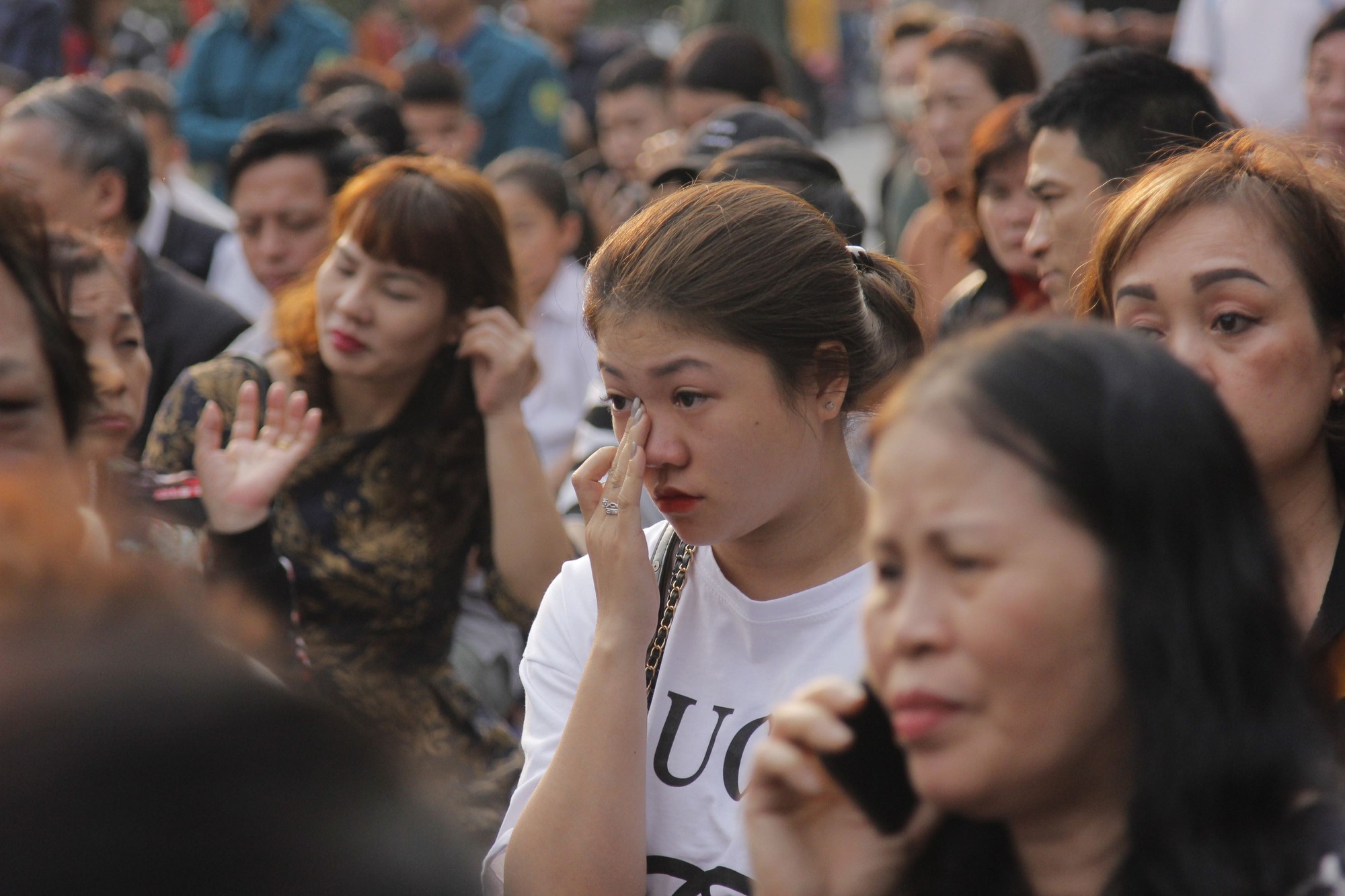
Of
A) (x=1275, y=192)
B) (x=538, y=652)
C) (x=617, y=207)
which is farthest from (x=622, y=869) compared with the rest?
(x=617, y=207)

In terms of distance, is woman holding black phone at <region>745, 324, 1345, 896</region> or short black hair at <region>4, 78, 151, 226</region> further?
short black hair at <region>4, 78, 151, 226</region>

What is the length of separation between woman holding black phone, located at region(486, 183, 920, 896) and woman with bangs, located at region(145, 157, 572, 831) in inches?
48.6

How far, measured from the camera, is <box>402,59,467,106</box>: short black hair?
7262 mm

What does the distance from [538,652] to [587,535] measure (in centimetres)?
24

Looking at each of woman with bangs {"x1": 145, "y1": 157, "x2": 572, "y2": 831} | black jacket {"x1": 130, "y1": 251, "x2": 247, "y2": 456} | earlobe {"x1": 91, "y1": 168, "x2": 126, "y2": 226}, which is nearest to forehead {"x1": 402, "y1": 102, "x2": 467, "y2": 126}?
earlobe {"x1": 91, "y1": 168, "x2": 126, "y2": 226}

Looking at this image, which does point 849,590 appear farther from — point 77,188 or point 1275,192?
point 77,188

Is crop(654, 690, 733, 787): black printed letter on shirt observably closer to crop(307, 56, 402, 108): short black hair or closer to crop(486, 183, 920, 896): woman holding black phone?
crop(486, 183, 920, 896): woman holding black phone

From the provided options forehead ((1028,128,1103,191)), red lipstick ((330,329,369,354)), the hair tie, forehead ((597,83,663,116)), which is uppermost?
forehead ((1028,128,1103,191))

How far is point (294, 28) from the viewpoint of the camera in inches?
322

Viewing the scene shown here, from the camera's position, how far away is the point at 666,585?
2289mm

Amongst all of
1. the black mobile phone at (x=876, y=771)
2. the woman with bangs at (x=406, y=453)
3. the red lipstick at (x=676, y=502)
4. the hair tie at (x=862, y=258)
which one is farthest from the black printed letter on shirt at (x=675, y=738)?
the woman with bangs at (x=406, y=453)

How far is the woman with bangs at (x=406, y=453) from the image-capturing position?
3488mm

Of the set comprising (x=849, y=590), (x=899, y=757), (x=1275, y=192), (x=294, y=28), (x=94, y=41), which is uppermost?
(x=1275, y=192)

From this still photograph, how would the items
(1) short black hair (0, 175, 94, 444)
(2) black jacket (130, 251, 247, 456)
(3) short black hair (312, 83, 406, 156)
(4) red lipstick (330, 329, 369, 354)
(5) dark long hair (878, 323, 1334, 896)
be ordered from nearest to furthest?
(5) dark long hair (878, 323, 1334, 896), (1) short black hair (0, 175, 94, 444), (4) red lipstick (330, 329, 369, 354), (2) black jacket (130, 251, 247, 456), (3) short black hair (312, 83, 406, 156)
